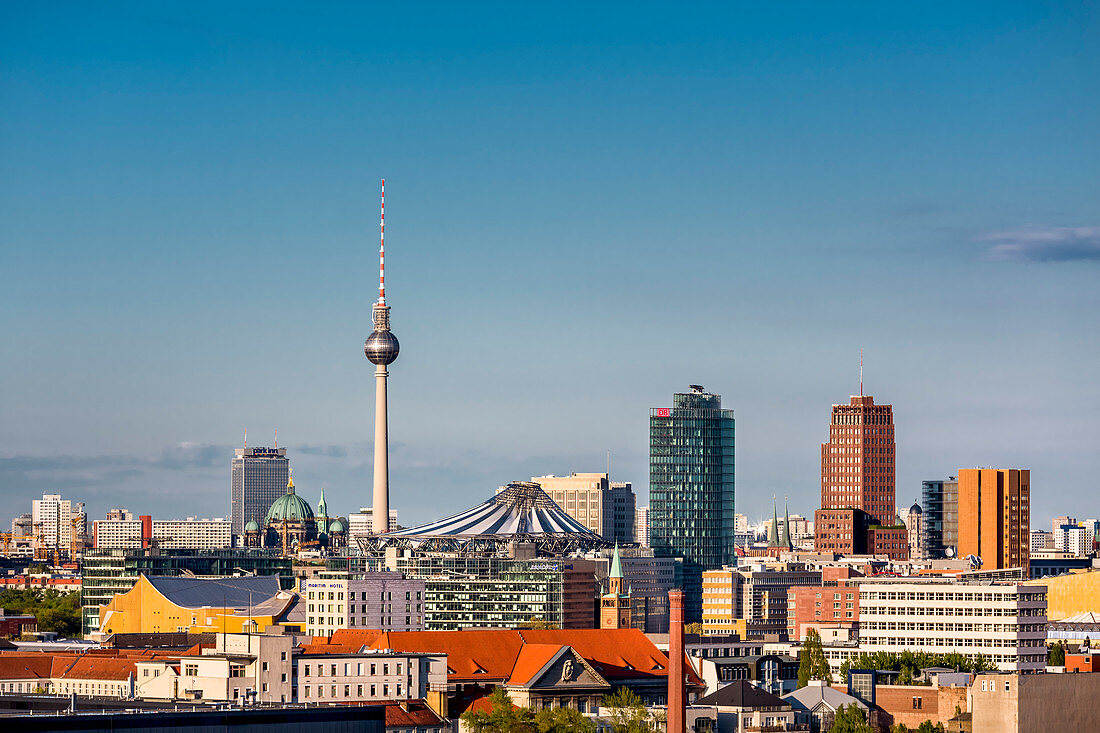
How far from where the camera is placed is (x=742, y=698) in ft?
473

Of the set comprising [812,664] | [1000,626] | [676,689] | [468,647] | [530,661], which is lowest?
[812,664]

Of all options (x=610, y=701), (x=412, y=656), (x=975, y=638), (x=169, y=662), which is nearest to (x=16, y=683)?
(x=169, y=662)

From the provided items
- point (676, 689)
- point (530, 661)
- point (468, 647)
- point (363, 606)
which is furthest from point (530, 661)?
point (363, 606)

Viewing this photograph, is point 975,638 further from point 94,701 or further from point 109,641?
point 94,701

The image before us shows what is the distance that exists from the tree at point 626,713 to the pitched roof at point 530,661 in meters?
5.20

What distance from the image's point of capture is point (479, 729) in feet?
427

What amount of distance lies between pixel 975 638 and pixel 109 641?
7285 centimetres

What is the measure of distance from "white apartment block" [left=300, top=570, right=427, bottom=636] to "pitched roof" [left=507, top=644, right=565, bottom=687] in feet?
129

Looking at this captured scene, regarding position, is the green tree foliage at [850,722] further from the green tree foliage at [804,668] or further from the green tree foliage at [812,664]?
the green tree foliage at [804,668]

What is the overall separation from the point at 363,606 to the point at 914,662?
44.8 m

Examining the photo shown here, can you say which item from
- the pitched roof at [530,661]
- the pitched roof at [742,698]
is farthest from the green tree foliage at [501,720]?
the pitched roof at [742,698]

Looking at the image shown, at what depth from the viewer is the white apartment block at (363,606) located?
191875 mm

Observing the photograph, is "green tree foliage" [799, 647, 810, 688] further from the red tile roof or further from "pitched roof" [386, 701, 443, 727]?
"pitched roof" [386, 701, 443, 727]

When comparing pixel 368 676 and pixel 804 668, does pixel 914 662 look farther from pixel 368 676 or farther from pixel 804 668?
pixel 368 676
